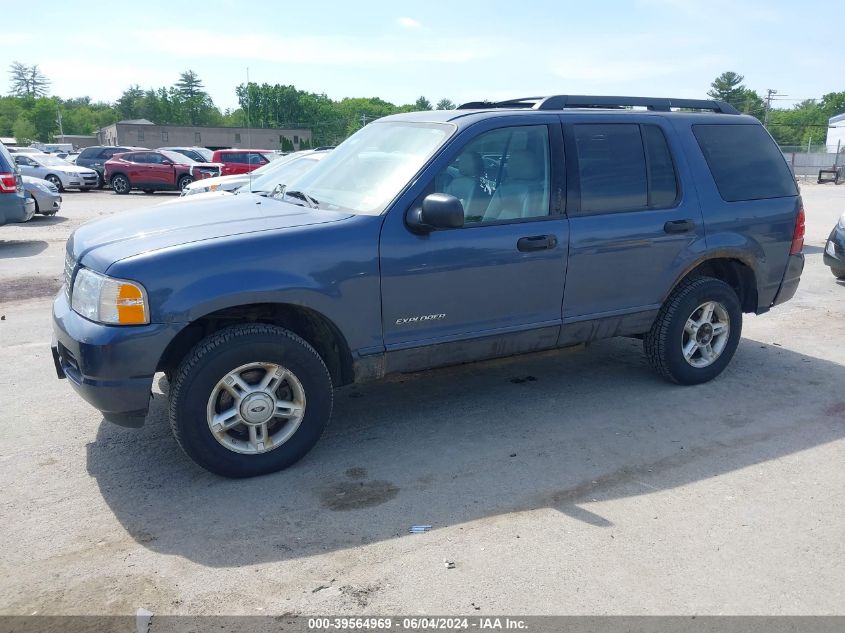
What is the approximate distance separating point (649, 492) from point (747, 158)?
9.89 ft

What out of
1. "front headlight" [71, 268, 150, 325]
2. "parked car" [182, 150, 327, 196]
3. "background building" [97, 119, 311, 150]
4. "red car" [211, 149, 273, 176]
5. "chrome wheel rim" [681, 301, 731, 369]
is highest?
"background building" [97, 119, 311, 150]

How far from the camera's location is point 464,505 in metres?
3.76

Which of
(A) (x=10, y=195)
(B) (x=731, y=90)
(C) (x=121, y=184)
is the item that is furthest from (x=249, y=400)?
(B) (x=731, y=90)

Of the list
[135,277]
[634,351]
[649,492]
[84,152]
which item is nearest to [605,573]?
[649,492]

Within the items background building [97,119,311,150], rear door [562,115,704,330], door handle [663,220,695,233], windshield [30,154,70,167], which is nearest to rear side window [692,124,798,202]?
rear door [562,115,704,330]

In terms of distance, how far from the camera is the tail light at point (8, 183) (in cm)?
1166

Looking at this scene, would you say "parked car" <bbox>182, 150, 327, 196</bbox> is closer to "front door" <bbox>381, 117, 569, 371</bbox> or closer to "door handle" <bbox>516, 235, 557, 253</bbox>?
"front door" <bbox>381, 117, 569, 371</bbox>

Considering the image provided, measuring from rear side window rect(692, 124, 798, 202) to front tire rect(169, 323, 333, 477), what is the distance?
Answer: 337 centimetres

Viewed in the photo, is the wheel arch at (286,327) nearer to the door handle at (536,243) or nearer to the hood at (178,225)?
the hood at (178,225)

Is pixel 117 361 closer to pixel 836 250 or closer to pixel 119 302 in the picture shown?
pixel 119 302

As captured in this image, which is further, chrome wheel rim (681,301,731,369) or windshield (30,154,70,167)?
windshield (30,154,70,167)

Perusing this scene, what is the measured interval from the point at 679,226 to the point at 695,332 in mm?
870

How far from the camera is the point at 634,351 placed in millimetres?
6469

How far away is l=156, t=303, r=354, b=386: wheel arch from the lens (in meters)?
3.96
